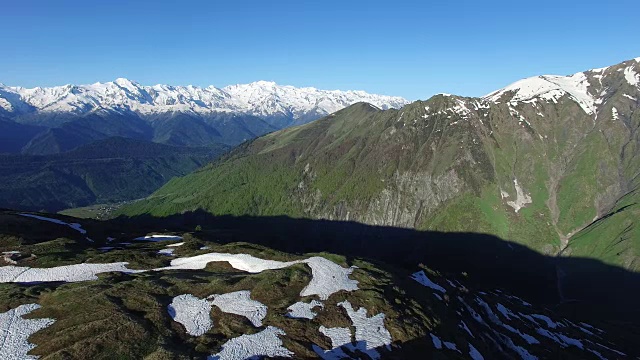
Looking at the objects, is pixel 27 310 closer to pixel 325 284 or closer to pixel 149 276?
pixel 149 276

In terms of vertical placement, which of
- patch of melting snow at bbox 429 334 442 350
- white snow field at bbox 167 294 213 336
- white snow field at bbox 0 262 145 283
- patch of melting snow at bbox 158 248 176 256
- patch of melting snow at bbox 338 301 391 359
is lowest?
patch of melting snow at bbox 429 334 442 350

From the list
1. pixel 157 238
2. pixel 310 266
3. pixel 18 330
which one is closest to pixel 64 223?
pixel 157 238

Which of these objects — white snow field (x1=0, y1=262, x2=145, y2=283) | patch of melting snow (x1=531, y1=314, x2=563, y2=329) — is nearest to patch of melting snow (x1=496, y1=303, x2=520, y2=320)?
patch of melting snow (x1=531, y1=314, x2=563, y2=329)

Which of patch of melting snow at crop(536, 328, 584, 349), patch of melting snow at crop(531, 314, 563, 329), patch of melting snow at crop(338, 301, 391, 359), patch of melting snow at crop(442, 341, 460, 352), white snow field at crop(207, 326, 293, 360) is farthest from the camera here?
patch of melting snow at crop(531, 314, 563, 329)

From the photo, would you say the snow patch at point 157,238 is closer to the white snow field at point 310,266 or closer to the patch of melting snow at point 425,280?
the white snow field at point 310,266

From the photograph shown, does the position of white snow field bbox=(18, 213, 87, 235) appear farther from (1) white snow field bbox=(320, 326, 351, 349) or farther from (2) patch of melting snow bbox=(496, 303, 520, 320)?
(2) patch of melting snow bbox=(496, 303, 520, 320)
